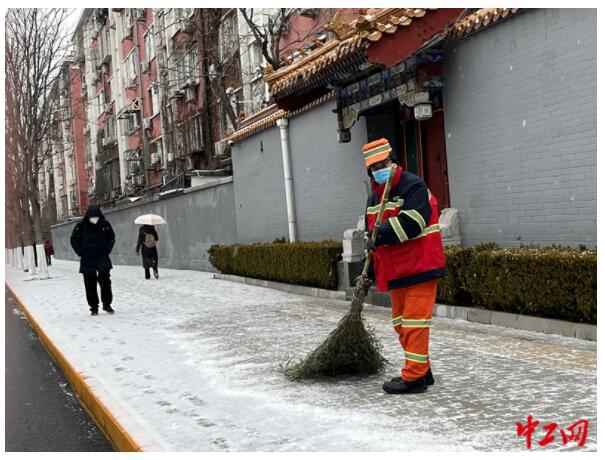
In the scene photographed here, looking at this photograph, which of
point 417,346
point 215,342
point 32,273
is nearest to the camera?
point 417,346

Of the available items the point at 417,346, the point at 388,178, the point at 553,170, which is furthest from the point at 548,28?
the point at 417,346

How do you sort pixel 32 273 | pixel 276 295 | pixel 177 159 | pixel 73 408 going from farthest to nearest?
pixel 177 159
pixel 32 273
pixel 276 295
pixel 73 408

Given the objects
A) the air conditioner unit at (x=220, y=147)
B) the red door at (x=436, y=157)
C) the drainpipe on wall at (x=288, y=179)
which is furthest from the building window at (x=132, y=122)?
the red door at (x=436, y=157)

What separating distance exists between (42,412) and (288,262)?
887cm

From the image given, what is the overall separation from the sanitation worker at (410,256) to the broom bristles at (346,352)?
0.60 metres

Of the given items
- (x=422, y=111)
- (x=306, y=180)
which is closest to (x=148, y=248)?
(x=306, y=180)

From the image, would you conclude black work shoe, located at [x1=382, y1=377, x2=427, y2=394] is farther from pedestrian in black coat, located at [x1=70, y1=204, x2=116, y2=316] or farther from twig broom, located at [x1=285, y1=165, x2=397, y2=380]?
pedestrian in black coat, located at [x1=70, y1=204, x2=116, y2=316]

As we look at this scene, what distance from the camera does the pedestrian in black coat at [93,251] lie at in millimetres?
12023

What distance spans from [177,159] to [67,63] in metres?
8.06

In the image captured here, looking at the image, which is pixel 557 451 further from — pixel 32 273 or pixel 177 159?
pixel 177 159

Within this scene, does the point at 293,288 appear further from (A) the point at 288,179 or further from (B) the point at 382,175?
(B) the point at 382,175

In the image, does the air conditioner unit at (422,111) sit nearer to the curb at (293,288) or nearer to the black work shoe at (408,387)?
the curb at (293,288)

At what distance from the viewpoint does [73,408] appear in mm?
6383

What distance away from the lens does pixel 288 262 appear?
587 inches
